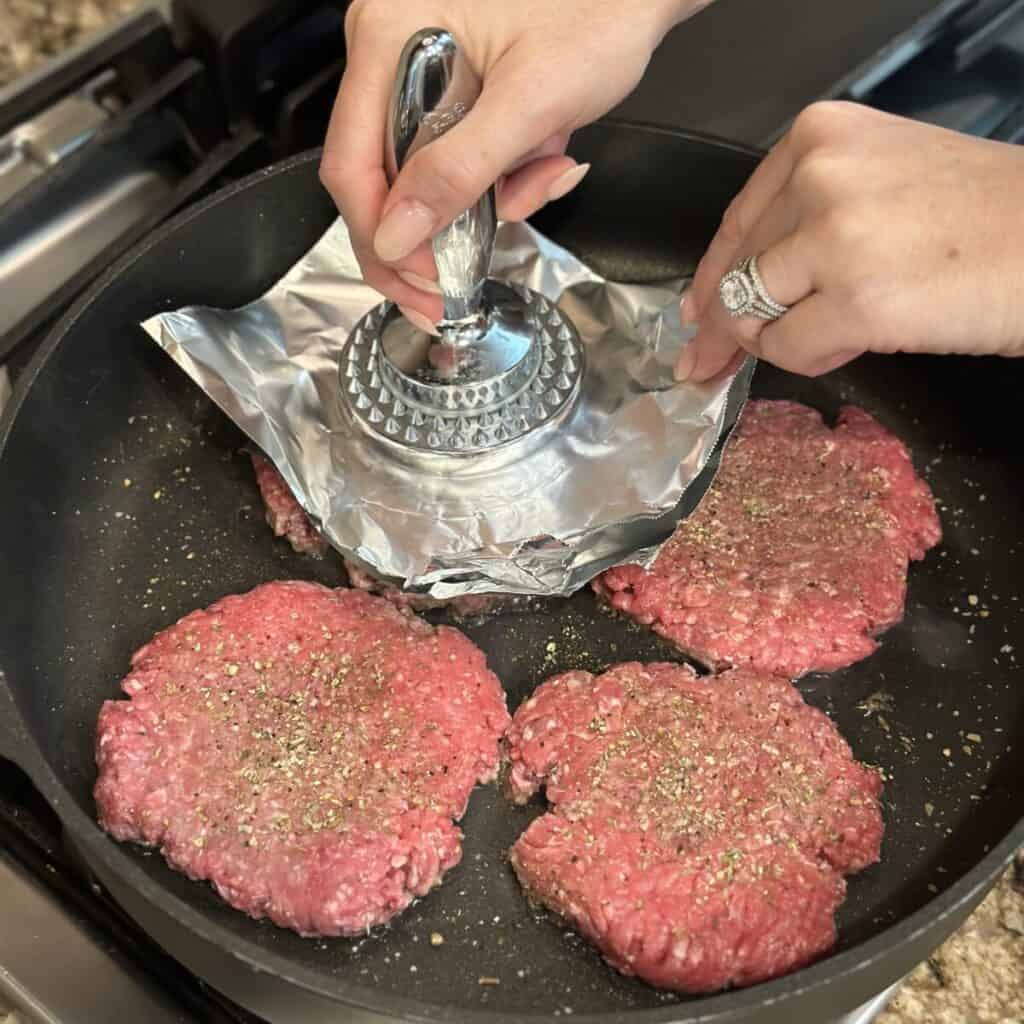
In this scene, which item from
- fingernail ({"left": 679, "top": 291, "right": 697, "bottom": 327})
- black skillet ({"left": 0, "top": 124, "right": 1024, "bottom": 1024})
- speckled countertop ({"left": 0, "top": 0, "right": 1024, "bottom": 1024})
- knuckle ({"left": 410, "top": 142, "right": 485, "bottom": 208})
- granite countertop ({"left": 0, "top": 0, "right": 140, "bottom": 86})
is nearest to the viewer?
black skillet ({"left": 0, "top": 124, "right": 1024, "bottom": 1024})

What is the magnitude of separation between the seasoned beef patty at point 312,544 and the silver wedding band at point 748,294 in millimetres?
426

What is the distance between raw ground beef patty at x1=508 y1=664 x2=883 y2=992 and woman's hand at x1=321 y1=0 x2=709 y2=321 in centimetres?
52

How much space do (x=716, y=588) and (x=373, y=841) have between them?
1.57 ft

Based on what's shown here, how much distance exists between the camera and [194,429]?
1.53m

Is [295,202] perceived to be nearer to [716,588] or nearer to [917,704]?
[716,588]

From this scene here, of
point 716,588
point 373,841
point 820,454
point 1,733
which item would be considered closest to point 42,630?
point 1,733

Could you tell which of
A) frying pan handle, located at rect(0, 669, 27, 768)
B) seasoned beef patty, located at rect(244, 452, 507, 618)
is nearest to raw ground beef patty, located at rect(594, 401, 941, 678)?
seasoned beef patty, located at rect(244, 452, 507, 618)

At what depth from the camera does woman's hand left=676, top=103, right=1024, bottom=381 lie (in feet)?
3.35

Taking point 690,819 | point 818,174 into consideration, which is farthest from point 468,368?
point 690,819

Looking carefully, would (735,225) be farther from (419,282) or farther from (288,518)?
(288,518)

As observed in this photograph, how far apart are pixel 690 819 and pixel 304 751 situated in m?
0.41

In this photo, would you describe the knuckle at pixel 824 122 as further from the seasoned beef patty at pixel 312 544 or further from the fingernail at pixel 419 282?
the seasoned beef patty at pixel 312 544

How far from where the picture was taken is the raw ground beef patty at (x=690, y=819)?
1.09 metres

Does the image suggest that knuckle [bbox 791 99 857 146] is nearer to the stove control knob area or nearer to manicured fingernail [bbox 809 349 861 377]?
manicured fingernail [bbox 809 349 861 377]
